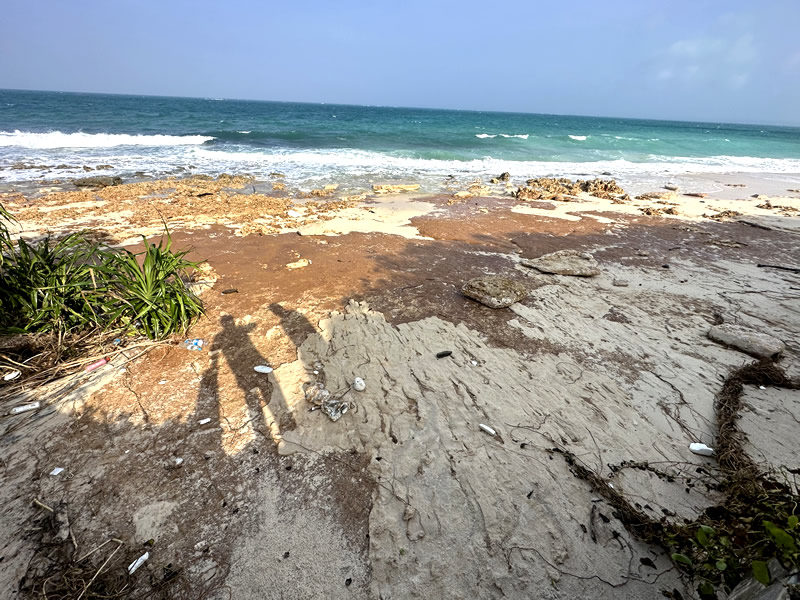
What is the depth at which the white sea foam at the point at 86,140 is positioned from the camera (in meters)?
21.8

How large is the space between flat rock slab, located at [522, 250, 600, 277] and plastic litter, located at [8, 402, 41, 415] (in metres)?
6.61

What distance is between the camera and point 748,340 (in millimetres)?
4184

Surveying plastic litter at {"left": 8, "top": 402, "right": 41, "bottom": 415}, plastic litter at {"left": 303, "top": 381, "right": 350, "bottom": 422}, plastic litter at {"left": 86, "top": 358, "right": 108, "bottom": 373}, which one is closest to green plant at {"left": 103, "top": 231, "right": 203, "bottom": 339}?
plastic litter at {"left": 86, "top": 358, "right": 108, "bottom": 373}

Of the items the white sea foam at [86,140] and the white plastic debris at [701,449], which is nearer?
the white plastic debris at [701,449]

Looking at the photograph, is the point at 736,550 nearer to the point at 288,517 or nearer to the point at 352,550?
the point at 352,550

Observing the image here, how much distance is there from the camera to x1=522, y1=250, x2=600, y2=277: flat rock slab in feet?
20.3

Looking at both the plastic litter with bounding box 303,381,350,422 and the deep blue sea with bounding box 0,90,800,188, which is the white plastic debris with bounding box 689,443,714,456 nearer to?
the plastic litter with bounding box 303,381,350,422

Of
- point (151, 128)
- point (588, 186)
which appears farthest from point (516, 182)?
point (151, 128)

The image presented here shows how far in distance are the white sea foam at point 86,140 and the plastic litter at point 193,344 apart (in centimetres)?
2555

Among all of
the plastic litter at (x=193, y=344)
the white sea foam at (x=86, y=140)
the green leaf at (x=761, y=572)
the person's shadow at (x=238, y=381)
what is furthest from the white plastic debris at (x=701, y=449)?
the white sea foam at (x=86, y=140)

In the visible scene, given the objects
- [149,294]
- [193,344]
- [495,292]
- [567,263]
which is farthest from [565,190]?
[149,294]

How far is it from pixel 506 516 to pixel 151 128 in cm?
3795

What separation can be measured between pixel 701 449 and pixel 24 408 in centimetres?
556

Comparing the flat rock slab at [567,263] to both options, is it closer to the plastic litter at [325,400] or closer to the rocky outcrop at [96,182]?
the plastic litter at [325,400]
